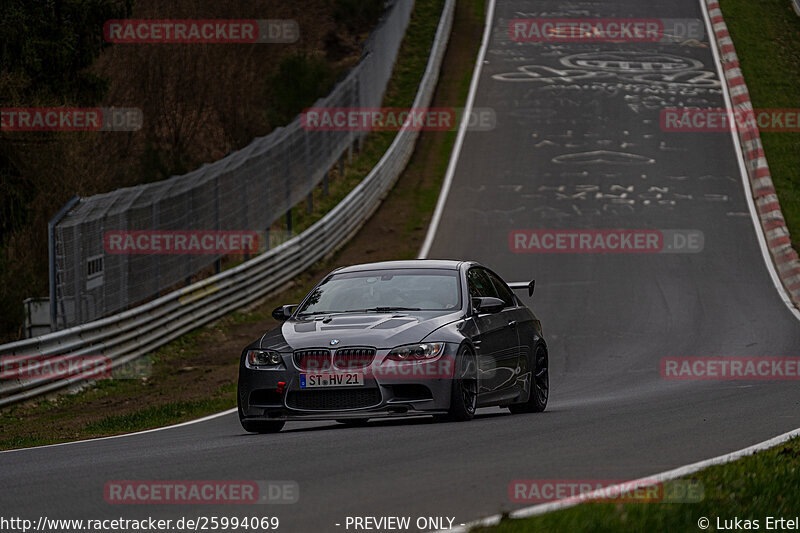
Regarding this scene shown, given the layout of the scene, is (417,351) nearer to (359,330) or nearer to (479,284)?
(359,330)

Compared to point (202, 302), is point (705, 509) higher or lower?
higher

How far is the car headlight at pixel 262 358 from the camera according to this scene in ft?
35.5

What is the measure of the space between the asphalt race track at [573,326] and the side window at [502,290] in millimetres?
1171

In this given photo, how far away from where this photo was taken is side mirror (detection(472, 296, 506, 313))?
11.5m

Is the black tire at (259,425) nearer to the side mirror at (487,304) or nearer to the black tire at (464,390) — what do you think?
the black tire at (464,390)

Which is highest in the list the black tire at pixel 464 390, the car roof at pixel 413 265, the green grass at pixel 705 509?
the green grass at pixel 705 509

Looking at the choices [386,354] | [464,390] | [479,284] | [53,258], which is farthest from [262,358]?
[53,258]

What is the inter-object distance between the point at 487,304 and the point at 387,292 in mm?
964

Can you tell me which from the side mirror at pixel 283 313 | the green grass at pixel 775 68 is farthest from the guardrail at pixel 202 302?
the green grass at pixel 775 68

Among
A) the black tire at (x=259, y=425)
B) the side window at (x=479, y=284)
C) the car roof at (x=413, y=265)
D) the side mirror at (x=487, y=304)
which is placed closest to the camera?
the black tire at (x=259, y=425)

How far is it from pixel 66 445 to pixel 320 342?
2534 millimetres

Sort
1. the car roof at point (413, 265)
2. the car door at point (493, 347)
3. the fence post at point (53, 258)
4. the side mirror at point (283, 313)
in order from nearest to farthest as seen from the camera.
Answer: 1. the car door at point (493, 347)
2. the side mirror at point (283, 313)
3. the car roof at point (413, 265)
4. the fence post at point (53, 258)

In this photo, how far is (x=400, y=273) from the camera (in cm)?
1217

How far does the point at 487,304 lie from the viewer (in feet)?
37.6
